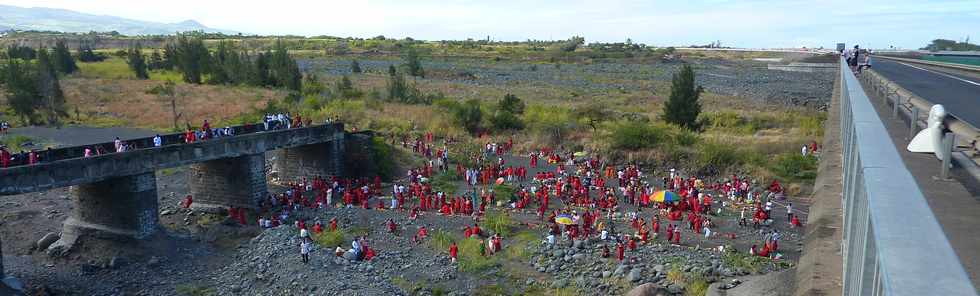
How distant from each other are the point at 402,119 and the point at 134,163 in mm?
23846

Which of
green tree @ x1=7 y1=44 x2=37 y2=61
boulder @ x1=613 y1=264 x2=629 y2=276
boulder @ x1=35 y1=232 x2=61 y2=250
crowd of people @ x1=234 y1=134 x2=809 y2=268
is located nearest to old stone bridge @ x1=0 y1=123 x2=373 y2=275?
boulder @ x1=35 y1=232 x2=61 y2=250

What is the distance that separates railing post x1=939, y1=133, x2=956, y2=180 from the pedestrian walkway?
0.07 meters

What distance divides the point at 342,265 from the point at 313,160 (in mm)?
11973

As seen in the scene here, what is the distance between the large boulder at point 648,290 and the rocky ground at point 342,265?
1.49ft

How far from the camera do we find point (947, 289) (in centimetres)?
181

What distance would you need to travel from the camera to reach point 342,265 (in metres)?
20.4

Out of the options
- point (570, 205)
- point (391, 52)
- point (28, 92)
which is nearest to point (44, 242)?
point (570, 205)

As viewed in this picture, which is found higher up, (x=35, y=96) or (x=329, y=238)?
(x=35, y=96)

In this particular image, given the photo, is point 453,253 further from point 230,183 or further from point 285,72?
point 285,72

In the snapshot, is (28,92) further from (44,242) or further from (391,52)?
(391,52)

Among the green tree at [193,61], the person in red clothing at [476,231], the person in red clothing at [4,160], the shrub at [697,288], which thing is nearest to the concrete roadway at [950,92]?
the shrub at [697,288]

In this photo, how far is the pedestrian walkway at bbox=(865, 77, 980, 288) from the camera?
4341 mm

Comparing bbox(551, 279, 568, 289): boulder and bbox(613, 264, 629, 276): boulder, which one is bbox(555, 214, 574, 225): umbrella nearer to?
bbox(613, 264, 629, 276): boulder

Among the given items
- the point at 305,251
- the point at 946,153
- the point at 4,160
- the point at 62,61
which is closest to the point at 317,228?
the point at 305,251
